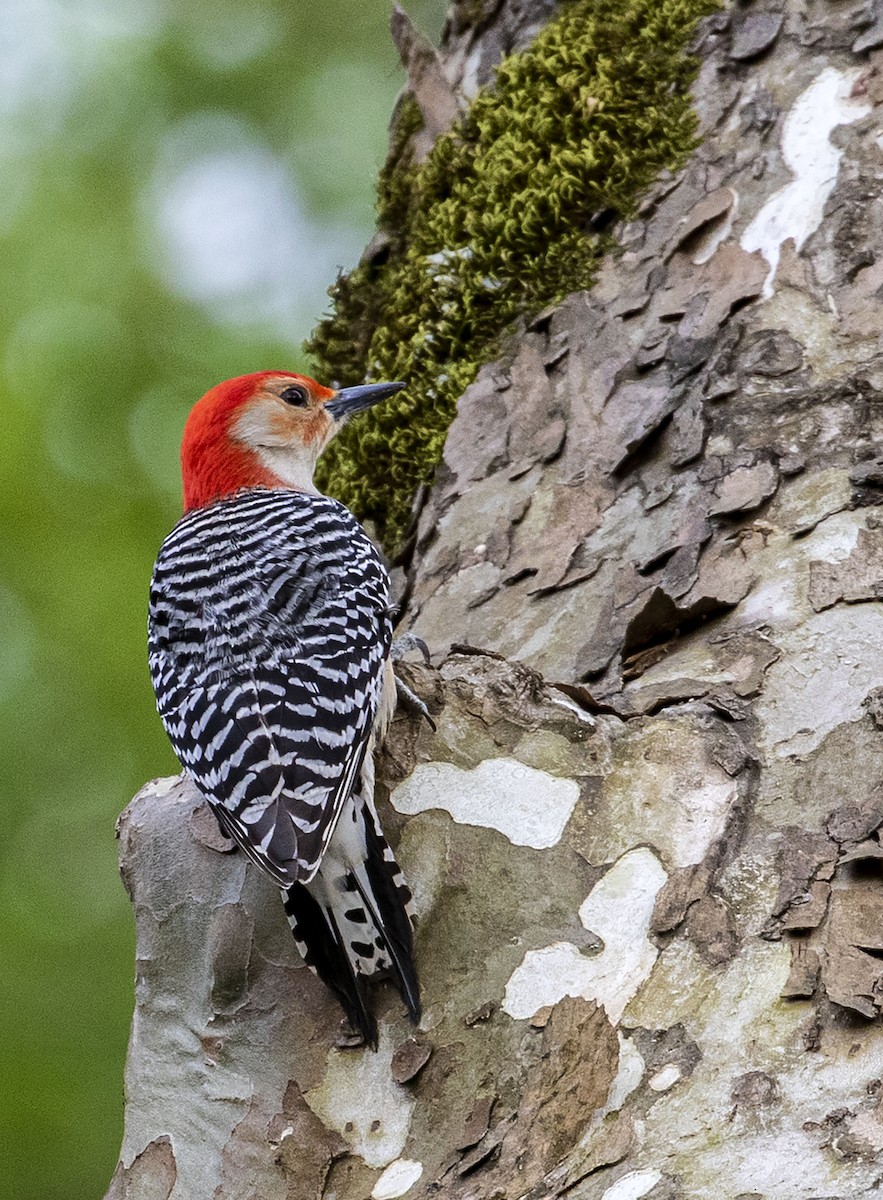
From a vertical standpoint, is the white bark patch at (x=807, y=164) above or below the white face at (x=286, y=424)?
above

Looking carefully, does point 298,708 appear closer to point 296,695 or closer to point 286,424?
Answer: point 296,695

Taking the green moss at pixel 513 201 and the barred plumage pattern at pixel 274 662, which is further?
the green moss at pixel 513 201

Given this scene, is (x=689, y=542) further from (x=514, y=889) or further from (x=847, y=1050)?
(x=847, y=1050)

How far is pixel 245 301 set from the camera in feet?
26.1

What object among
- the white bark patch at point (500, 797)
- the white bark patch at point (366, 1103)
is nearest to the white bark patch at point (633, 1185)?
the white bark patch at point (366, 1103)

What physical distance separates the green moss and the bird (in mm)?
239

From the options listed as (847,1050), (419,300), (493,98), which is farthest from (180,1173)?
(493,98)

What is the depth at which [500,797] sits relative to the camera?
2889 mm

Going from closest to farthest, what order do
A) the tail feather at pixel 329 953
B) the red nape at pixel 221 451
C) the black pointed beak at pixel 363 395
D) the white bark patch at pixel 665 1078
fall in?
the white bark patch at pixel 665 1078 < the tail feather at pixel 329 953 < the black pointed beak at pixel 363 395 < the red nape at pixel 221 451

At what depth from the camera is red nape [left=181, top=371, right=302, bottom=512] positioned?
4742mm

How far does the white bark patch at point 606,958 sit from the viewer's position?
8.45 ft

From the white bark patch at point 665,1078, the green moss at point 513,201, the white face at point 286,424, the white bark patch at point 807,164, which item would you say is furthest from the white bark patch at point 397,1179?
the white face at point 286,424

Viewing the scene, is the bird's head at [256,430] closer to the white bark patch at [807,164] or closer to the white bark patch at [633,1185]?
the white bark patch at [807,164]

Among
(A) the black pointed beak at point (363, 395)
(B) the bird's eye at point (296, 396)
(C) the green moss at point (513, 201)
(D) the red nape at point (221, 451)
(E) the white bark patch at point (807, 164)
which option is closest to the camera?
(E) the white bark patch at point (807, 164)
